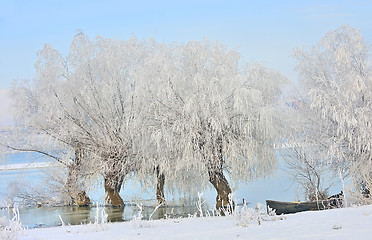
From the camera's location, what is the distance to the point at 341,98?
1338 centimetres

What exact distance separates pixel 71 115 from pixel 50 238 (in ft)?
34.6

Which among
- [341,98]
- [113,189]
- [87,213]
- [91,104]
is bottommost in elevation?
[87,213]

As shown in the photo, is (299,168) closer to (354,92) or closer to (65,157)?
(354,92)

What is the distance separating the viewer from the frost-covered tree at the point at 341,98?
13.0 meters

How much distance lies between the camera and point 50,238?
6996mm

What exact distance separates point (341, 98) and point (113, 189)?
30.5 ft

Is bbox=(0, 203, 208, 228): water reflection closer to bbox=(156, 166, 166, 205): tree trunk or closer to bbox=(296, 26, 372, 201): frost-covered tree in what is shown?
bbox=(156, 166, 166, 205): tree trunk

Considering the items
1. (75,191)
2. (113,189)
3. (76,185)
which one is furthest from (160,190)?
(75,191)

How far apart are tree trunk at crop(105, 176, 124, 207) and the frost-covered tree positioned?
24.1 feet

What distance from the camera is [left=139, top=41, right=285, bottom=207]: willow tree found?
14.1m

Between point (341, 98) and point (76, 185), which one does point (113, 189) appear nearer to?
point (76, 185)

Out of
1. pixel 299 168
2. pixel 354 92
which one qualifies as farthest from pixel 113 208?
pixel 354 92

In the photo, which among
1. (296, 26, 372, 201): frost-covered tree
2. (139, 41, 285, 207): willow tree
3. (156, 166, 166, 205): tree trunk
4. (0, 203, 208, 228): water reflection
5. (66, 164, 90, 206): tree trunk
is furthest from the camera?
(66, 164, 90, 206): tree trunk

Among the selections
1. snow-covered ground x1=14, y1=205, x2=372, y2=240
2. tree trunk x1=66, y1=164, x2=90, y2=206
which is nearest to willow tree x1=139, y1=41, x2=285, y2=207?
tree trunk x1=66, y1=164, x2=90, y2=206
